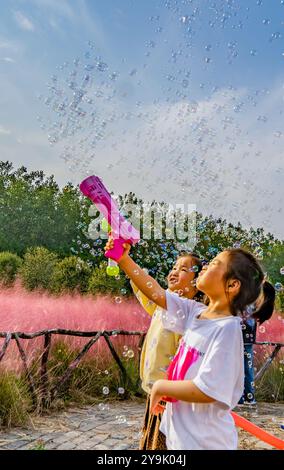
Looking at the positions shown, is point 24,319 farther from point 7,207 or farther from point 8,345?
point 7,207

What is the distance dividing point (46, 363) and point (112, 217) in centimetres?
408

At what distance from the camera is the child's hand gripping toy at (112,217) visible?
239cm

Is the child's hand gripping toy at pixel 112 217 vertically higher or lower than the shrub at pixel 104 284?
lower

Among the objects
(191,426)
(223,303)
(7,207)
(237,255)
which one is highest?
(7,207)

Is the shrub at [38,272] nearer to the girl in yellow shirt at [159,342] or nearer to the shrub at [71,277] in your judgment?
the shrub at [71,277]

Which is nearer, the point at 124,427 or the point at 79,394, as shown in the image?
the point at 124,427

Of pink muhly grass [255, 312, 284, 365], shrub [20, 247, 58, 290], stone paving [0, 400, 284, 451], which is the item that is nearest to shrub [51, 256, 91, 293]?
shrub [20, 247, 58, 290]

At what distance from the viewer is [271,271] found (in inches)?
773

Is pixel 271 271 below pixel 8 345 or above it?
above

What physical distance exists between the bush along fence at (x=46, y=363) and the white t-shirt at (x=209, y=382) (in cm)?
355

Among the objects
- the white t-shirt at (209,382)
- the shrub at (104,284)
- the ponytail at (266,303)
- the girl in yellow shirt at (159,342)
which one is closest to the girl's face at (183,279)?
the girl in yellow shirt at (159,342)

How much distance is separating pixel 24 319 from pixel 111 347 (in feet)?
3.20

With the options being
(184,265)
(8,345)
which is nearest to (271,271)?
(8,345)

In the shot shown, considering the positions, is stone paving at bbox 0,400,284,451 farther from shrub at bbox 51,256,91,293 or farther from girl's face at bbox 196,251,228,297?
shrub at bbox 51,256,91,293
